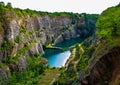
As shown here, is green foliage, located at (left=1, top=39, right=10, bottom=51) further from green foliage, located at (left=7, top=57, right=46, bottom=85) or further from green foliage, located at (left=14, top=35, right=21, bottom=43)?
green foliage, located at (left=7, top=57, right=46, bottom=85)

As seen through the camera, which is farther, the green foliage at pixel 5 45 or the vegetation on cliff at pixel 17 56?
the green foliage at pixel 5 45

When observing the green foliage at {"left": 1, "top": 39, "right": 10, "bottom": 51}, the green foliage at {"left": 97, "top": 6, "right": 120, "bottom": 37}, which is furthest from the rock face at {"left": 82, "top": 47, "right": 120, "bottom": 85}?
the green foliage at {"left": 1, "top": 39, "right": 10, "bottom": 51}

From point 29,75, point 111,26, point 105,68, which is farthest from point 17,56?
point 105,68

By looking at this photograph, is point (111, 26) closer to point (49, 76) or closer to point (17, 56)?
point (49, 76)

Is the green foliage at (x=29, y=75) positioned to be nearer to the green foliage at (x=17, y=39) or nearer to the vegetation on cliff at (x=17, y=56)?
the vegetation on cliff at (x=17, y=56)

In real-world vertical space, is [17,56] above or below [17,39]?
below

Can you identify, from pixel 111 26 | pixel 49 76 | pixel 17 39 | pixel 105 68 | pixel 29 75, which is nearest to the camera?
pixel 105 68

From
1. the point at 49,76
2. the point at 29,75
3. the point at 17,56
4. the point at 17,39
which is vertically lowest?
the point at 49,76

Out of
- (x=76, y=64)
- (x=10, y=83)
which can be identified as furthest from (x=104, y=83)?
(x=10, y=83)

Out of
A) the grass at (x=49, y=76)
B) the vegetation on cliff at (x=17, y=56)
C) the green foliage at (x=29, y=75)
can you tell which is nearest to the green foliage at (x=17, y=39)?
the vegetation on cliff at (x=17, y=56)

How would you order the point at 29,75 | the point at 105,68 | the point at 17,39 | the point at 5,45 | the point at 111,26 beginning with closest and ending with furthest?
the point at 105,68, the point at 111,26, the point at 29,75, the point at 5,45, the point at 17,39
